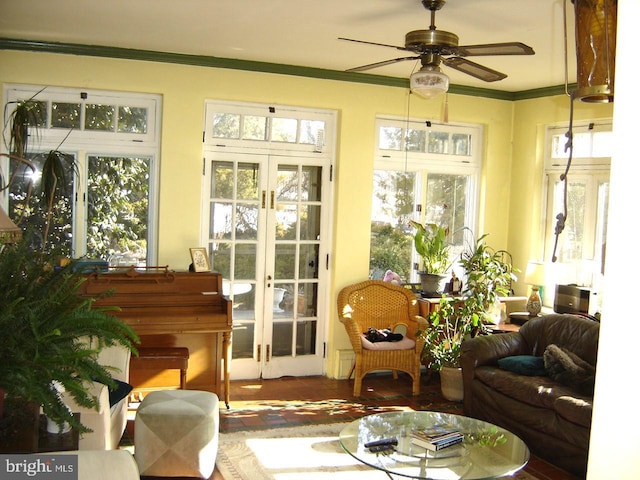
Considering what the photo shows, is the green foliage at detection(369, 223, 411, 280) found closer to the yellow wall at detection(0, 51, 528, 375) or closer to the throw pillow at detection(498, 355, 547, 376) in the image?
the yellow wall at detection(0, 51, 528, 375)

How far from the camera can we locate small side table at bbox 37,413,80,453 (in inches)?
99.0

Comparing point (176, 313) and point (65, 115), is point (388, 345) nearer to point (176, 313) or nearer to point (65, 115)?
point (176, 313)

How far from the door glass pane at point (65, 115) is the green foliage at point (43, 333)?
3834 mm

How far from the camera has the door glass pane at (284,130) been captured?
6516mm

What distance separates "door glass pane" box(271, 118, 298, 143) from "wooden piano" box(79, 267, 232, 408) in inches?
58.5

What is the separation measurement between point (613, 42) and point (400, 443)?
3209mm

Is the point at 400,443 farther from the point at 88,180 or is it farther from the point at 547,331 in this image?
the point at 88,180

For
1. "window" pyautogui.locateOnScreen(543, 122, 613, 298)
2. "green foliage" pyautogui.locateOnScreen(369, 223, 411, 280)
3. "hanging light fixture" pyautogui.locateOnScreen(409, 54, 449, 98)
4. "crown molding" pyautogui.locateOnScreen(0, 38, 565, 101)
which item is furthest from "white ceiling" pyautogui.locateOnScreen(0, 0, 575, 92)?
"green foliage" pyautogui.locateOnScreen(369, 223, 411, 280)

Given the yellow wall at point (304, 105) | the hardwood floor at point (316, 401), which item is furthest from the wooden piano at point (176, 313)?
the yellow wall at point (304, 105)

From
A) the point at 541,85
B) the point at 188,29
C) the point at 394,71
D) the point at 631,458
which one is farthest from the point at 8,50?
the point at 631,458

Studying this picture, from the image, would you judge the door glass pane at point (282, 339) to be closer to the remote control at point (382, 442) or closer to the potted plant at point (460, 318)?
the potted plant at point (460, 318)

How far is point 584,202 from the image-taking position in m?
6.65

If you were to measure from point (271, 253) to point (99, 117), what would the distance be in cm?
192

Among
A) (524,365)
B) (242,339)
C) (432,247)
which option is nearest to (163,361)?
(242,339)
